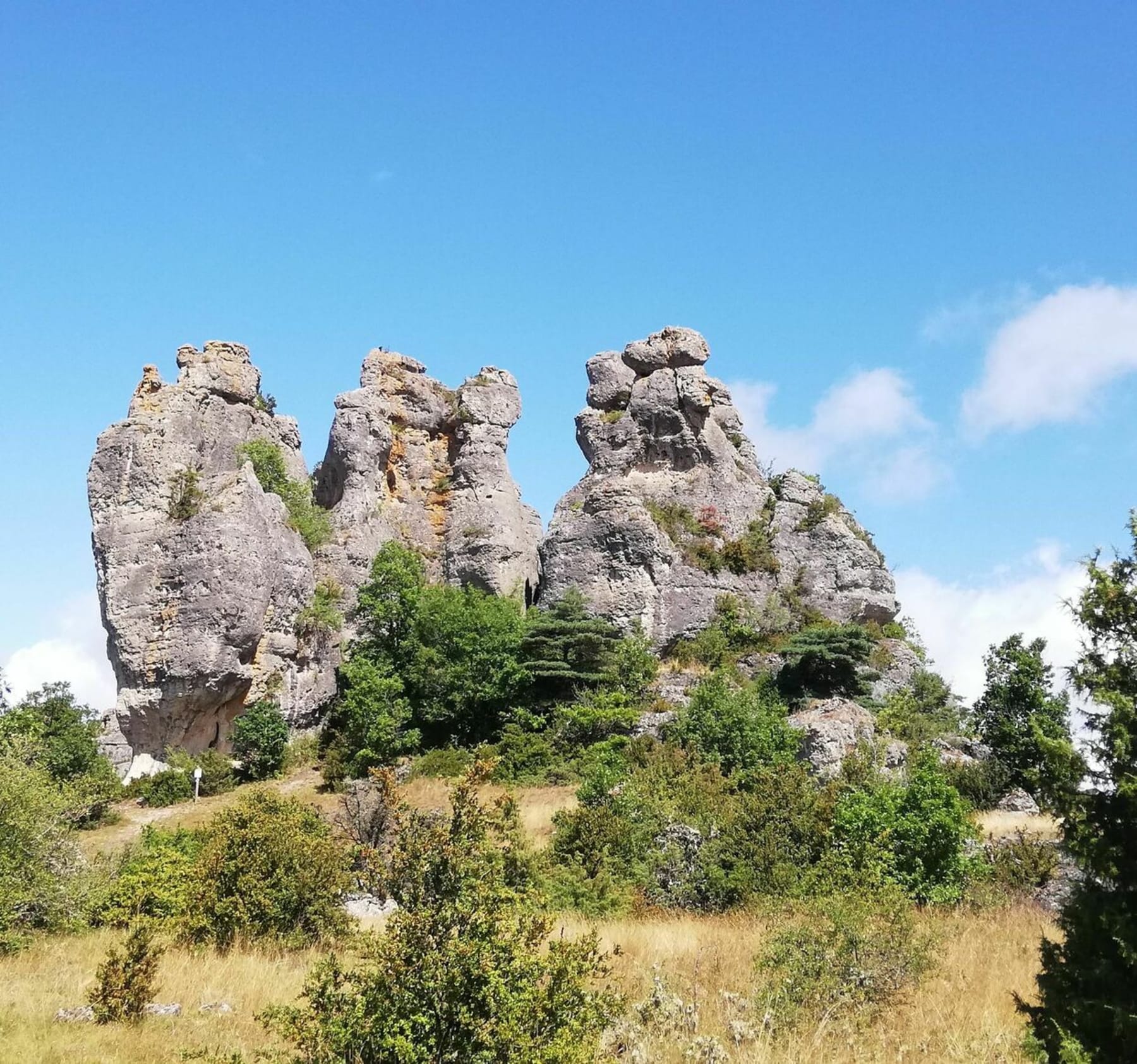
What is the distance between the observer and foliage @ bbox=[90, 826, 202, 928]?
1209cm

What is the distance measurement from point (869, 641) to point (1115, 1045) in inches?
950

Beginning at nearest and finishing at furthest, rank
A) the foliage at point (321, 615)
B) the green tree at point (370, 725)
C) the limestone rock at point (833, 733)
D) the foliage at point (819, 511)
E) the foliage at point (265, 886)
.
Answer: the foliage at point (265, 886) < the limestone rock at point (833, 733) < the green tree at point (370, 725) < the foliage at point (321, 615) < the foliage at point (819, 511)

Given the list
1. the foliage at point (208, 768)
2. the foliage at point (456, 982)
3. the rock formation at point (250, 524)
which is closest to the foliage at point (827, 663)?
the rock formation at point (250, 524)

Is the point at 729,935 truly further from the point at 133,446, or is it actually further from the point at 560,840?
the point at 133,446

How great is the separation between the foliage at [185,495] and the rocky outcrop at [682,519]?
12.5 meters

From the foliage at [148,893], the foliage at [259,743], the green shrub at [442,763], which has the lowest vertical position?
the foliage at [148,893]

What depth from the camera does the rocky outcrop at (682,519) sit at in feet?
108

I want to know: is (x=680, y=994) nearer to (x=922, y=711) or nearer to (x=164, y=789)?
(x=922, y=711)

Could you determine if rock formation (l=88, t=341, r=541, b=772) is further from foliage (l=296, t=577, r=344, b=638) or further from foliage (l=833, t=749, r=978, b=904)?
foliage (l=833, t=749, r=978, b=904)

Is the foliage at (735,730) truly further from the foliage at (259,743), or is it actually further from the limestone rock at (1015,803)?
the foliage at (259,743)

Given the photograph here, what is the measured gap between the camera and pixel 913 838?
13977mm

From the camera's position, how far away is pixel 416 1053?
5129 millimetres

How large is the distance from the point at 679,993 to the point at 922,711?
2135cm

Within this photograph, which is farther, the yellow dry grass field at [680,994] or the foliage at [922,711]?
A: the foliage at [922,711]
